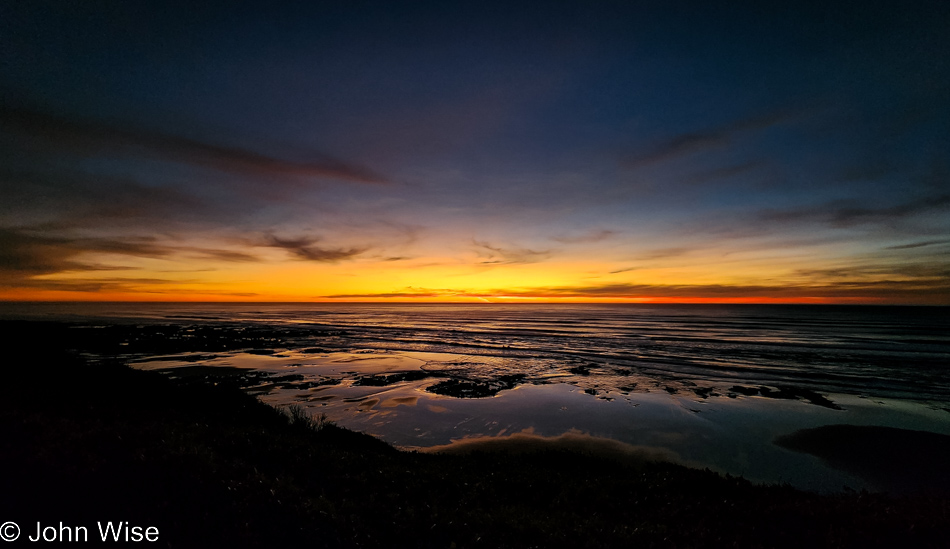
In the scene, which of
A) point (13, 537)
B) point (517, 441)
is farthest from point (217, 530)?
point (517, 441)

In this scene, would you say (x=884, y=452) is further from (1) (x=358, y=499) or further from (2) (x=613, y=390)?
(1) (x=358, y=499)

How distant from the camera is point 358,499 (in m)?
6.57

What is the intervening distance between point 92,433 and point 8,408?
13.2 ft

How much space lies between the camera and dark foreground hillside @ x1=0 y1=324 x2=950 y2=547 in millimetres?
5418

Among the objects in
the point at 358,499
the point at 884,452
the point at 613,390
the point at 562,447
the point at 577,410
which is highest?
the point at 358,499

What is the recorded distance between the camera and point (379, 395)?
19.9 meters

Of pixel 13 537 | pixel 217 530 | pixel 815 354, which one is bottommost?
pixel 815 354

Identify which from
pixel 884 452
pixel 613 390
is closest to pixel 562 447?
pixel 613 390

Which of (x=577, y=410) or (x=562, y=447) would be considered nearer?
(x=562, y=447)

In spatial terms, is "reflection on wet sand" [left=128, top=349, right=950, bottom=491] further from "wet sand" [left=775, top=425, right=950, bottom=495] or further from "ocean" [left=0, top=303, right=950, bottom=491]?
"wet sand" [left=775, top=425, right=950, bottom=495]

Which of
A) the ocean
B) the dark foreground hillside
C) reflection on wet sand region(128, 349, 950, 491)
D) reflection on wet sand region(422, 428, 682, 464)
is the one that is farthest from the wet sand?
the dark foreground hillside

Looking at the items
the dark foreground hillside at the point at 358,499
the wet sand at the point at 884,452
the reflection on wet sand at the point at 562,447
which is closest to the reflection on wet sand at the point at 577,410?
the reflection on wet sand at the point at 562,447

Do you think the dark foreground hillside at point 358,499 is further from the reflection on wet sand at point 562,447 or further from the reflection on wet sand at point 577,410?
the reflection on wet sand at point 577,410

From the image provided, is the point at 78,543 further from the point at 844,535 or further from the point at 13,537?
the point at 844,535
